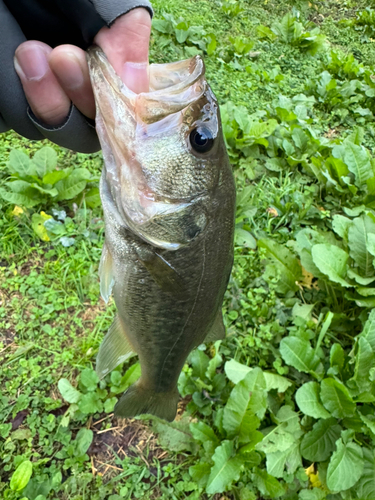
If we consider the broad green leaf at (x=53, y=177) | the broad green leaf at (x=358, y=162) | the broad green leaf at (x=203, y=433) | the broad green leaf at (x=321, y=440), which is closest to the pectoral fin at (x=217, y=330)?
the broad green leaf at (x=203, y=433)

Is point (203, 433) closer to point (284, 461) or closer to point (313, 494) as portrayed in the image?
point (284, 461)

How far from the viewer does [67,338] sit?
273 centimetres

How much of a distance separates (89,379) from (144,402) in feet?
2.47

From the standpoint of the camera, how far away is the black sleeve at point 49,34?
127 centimetres

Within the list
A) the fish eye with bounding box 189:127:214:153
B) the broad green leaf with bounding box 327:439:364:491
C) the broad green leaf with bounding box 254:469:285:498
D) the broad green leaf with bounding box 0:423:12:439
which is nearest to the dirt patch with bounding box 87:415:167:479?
the broad green leaf with bounding box 0:423:12:439

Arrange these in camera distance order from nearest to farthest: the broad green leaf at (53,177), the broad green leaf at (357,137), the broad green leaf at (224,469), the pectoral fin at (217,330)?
the pectoral fin at (217,330) → the broad green leaf at (224,469) → the broad green leaf at (53,177) → the broad green leaf at (357,137)

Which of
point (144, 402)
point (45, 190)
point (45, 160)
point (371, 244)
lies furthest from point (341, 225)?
point (45, 160)

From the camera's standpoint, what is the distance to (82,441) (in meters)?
2.33

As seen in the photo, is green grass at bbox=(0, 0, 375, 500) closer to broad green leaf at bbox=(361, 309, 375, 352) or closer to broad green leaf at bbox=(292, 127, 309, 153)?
broad green leaf at bbox=(361, 309, 375, 352)

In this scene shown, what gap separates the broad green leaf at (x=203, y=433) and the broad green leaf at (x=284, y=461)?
35cm

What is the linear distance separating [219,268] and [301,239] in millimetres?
1868

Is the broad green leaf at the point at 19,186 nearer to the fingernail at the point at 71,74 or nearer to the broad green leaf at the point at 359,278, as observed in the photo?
the fingernail at the point at 71,74

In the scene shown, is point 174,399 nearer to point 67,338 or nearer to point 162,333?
Result: point 162,333

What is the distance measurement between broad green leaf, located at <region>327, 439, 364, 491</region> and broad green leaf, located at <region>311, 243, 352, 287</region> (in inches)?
44.1
